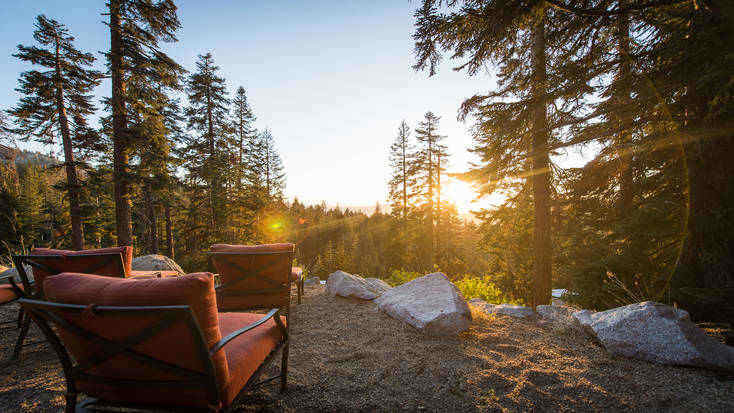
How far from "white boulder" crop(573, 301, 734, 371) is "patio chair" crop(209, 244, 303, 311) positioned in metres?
3.91

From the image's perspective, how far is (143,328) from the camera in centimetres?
124

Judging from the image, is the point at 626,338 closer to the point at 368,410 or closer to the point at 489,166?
the point at 368,410


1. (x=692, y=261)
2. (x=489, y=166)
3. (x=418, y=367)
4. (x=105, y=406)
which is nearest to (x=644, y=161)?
(x=692, y=261)

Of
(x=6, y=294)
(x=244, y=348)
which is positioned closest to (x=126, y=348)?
(x=244, y=348)

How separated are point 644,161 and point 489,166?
7.81 ft

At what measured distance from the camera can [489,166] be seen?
5660mm

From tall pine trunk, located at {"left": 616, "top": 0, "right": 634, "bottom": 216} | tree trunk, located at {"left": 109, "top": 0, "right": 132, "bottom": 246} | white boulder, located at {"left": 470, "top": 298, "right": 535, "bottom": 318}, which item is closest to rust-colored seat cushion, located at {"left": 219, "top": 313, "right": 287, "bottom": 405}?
white boulder, located at {"left": 470, "top": 298, "right": 535, "bottom": 318}

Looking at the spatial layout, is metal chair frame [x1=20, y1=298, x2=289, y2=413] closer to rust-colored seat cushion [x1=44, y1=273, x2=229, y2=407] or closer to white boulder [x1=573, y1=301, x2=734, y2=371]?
rust-colored seat cushion [x1=44, y1=273, x2=229, y2=407]

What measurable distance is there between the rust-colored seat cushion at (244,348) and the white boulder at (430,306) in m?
2.07

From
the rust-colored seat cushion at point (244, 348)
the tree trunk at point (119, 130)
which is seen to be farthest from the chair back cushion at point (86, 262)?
the tree trunk at point (119, 130)

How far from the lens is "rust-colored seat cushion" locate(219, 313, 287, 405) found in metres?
1.54

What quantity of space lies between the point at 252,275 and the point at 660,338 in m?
4.71

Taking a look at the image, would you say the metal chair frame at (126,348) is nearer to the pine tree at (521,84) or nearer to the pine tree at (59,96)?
the pine tree at (521,84)

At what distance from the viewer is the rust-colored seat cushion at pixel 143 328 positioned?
4.01 feet
